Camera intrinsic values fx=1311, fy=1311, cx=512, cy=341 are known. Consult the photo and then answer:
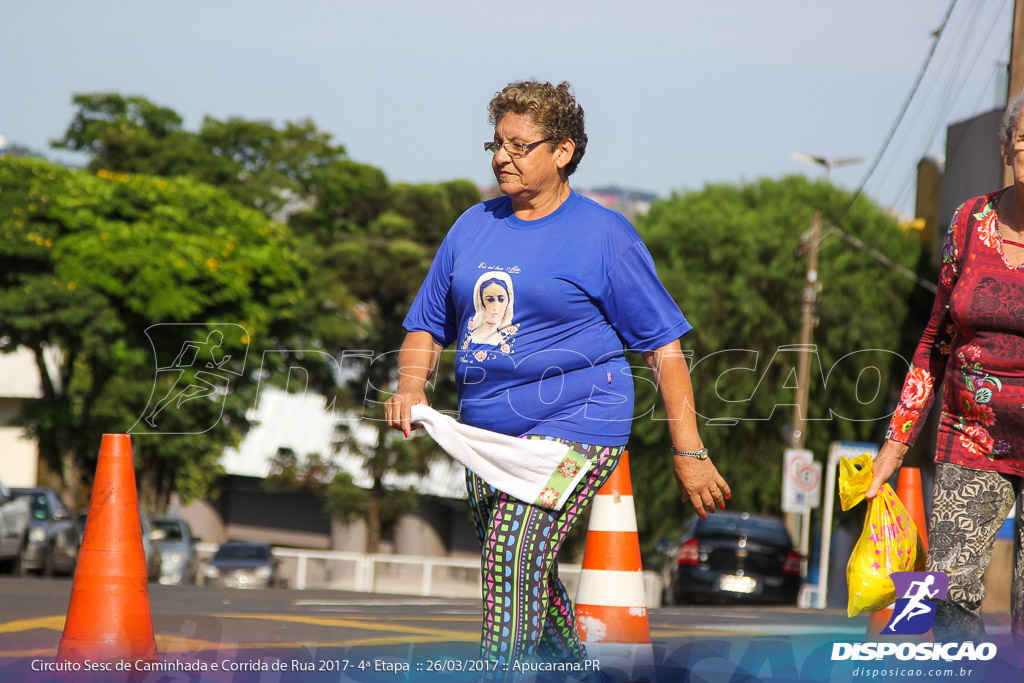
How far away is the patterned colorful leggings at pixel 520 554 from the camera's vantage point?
3.88m

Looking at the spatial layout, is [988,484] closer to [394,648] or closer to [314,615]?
[394,648]

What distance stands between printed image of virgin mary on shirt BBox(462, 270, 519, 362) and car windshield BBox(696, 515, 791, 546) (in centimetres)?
1314

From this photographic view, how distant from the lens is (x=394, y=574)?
26.7 meters

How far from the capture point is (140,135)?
43844 millimetres

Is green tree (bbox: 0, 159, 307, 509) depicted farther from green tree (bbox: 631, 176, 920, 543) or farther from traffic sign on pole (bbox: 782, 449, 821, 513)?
traffic sign on pole (bbox: 782, 449, 821, 513)

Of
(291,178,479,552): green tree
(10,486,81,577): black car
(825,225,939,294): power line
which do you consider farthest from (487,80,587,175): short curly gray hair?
(291,178,479,552): green tree

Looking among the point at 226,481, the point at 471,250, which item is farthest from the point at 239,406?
the point at 471,250

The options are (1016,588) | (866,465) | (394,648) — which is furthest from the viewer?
(394,648)

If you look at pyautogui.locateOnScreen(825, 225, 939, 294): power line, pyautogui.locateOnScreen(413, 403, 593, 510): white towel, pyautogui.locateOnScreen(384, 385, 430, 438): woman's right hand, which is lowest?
pyautogui.locateOnScreen(413, 403, 593, 510): white towel

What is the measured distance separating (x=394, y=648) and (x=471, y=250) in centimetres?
262

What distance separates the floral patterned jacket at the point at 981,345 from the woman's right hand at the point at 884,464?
171mm

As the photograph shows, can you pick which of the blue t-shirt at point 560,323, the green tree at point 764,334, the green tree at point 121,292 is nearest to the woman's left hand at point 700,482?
the blue t-shirt at point 560,323

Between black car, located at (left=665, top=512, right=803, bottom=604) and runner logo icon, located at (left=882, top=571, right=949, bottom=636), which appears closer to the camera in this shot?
runner logo icon, located at (left=882, top=571, right=949, bottom=636)

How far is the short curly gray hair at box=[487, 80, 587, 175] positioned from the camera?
4070 millimetres
